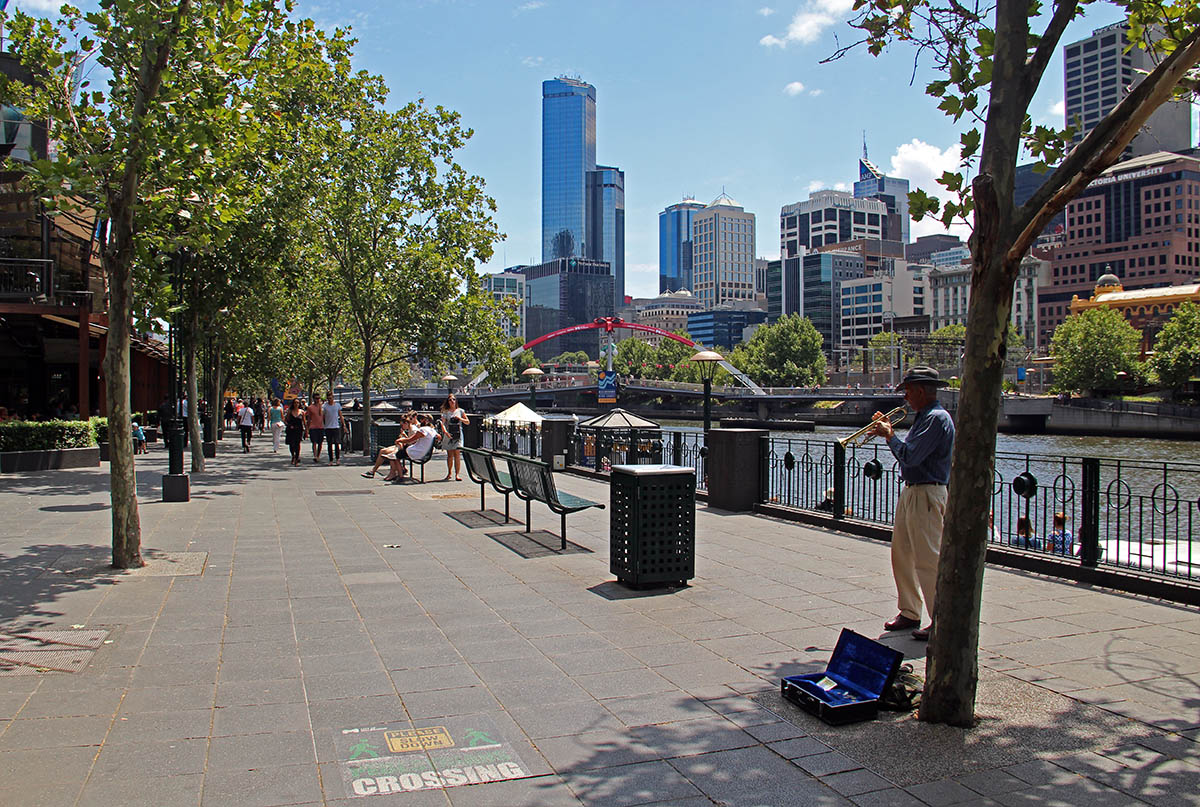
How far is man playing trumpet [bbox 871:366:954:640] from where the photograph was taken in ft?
20.4

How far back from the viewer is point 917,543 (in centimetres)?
628

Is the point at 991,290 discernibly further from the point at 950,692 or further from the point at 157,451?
the point at 157,451

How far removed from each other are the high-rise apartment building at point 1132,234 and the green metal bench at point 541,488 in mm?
135449

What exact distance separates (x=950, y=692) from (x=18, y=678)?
204 inches

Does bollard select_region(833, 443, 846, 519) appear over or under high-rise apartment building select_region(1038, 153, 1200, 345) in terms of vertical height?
under

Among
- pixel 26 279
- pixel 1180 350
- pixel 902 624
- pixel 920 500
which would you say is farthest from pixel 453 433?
pixel 1180 350

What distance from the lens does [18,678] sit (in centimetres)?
529

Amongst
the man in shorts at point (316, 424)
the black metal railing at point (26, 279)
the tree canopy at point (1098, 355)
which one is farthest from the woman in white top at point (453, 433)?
the tree canopy at point (1098, 355)

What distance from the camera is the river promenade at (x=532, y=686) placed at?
155 inches

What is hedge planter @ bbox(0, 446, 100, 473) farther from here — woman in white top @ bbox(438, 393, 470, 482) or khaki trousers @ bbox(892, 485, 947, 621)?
khaki trousers @ bbox(892, 485, 947, 621)

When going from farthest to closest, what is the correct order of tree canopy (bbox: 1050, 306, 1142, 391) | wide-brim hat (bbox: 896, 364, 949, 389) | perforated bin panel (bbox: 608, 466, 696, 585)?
1. tree canopy (bbox: 1050, 306, 1142, 391)
2. perforated bin panel (bbox: 608, 466, 696, 585)
3. wide-brim hat (bbox: 896, 364, 949, 389)

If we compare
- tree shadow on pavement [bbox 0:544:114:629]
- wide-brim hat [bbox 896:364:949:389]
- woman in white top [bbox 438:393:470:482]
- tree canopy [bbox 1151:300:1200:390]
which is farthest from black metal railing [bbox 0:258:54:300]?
tree canopy [bbox 1151:300:1200:390]

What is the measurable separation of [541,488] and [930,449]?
4730 millimetres

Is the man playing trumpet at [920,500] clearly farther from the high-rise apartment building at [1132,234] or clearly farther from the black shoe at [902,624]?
the high-rise apartment building at [1132,234]
